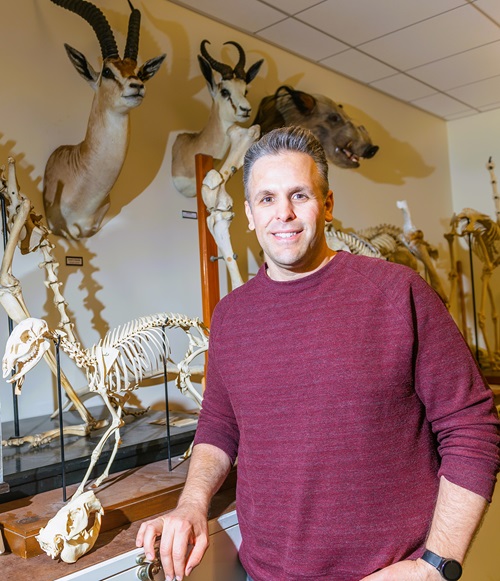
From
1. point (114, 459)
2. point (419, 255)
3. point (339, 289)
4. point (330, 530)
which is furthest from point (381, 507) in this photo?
point (419, 255)

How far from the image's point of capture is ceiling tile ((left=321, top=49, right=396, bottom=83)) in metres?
3.95

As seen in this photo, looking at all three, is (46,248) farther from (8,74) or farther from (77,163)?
(8,74)

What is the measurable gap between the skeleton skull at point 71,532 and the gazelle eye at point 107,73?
162 centimetres

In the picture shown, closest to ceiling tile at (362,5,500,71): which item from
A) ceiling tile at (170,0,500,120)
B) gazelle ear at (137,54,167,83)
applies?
ceiling tile at (170,0,500,120)

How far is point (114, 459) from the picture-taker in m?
1.95

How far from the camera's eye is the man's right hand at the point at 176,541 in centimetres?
117

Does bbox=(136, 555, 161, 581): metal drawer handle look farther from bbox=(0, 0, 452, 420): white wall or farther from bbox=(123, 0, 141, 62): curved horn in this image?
bbox=(123, 0, 141, 62): curved horn

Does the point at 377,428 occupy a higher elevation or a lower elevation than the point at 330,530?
higher

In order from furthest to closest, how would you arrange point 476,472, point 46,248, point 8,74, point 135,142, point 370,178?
point 370,178
point 135,142
point 8,74
point 46,248
point 476,472

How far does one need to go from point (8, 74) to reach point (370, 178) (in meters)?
2.62

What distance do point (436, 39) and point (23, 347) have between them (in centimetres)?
319

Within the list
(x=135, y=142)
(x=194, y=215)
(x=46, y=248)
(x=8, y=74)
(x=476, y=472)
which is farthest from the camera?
(x=194, y=215)

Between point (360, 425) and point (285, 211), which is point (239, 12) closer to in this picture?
point (285, 211)

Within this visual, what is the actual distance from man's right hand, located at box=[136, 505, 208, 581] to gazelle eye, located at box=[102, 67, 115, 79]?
5.85 ft
